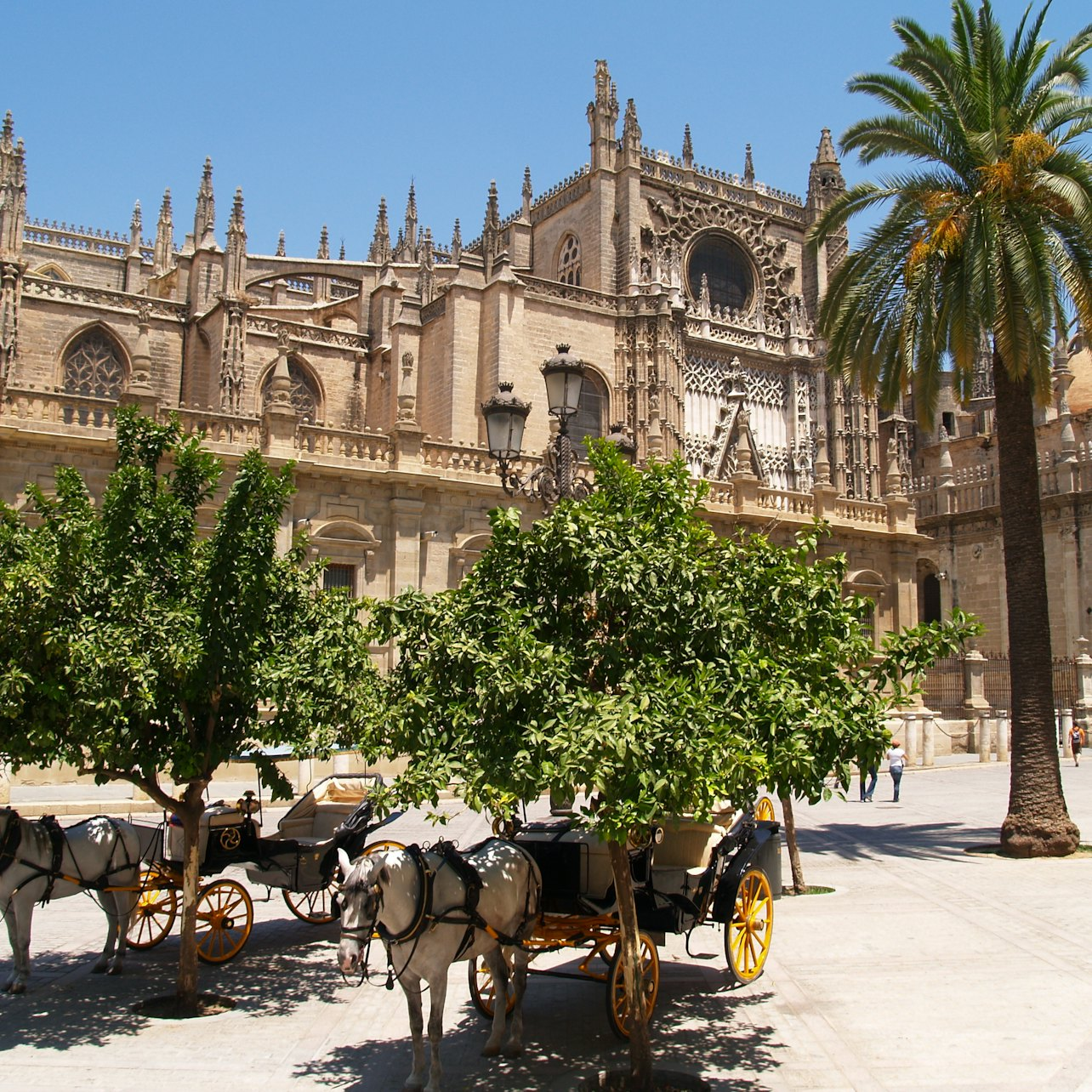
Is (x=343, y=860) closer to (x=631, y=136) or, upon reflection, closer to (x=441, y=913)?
(x=441, y=913)

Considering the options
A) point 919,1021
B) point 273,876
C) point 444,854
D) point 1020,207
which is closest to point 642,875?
point 444,854

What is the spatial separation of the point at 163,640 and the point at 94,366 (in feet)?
92.0

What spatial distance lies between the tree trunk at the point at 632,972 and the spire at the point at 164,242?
4347cm

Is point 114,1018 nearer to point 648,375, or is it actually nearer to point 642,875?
Result: point 642,875

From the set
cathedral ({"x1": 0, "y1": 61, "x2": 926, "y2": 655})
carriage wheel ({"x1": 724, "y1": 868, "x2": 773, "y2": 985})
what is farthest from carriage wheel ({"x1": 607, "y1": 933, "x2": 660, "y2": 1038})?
cathedral ({"x1": 0, "y1": 61, "x2": 926, "y2": 655})

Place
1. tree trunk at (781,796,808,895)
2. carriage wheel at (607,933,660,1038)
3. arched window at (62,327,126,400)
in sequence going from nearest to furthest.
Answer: carriage wheel at (607,933,660,1038) < tree trunk at (781,796,808,895) < arched window at (62,327,126,400)

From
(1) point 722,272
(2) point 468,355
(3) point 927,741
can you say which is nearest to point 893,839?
(3) point 927,741

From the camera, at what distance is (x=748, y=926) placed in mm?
7188

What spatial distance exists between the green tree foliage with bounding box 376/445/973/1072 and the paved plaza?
3.70 ft

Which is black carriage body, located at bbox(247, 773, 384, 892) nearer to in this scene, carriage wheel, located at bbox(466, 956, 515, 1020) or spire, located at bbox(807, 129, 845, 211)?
carriage wheel, located at bbox(466, 956, 515, 1020)

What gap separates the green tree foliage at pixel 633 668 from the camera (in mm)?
5176

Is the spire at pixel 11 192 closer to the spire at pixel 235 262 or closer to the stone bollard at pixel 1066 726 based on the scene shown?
the spire at pixel 235 262

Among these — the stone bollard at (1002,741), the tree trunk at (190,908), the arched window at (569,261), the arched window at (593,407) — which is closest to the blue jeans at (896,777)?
the stone bollard at (1002,741)

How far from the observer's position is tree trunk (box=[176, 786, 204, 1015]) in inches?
273
